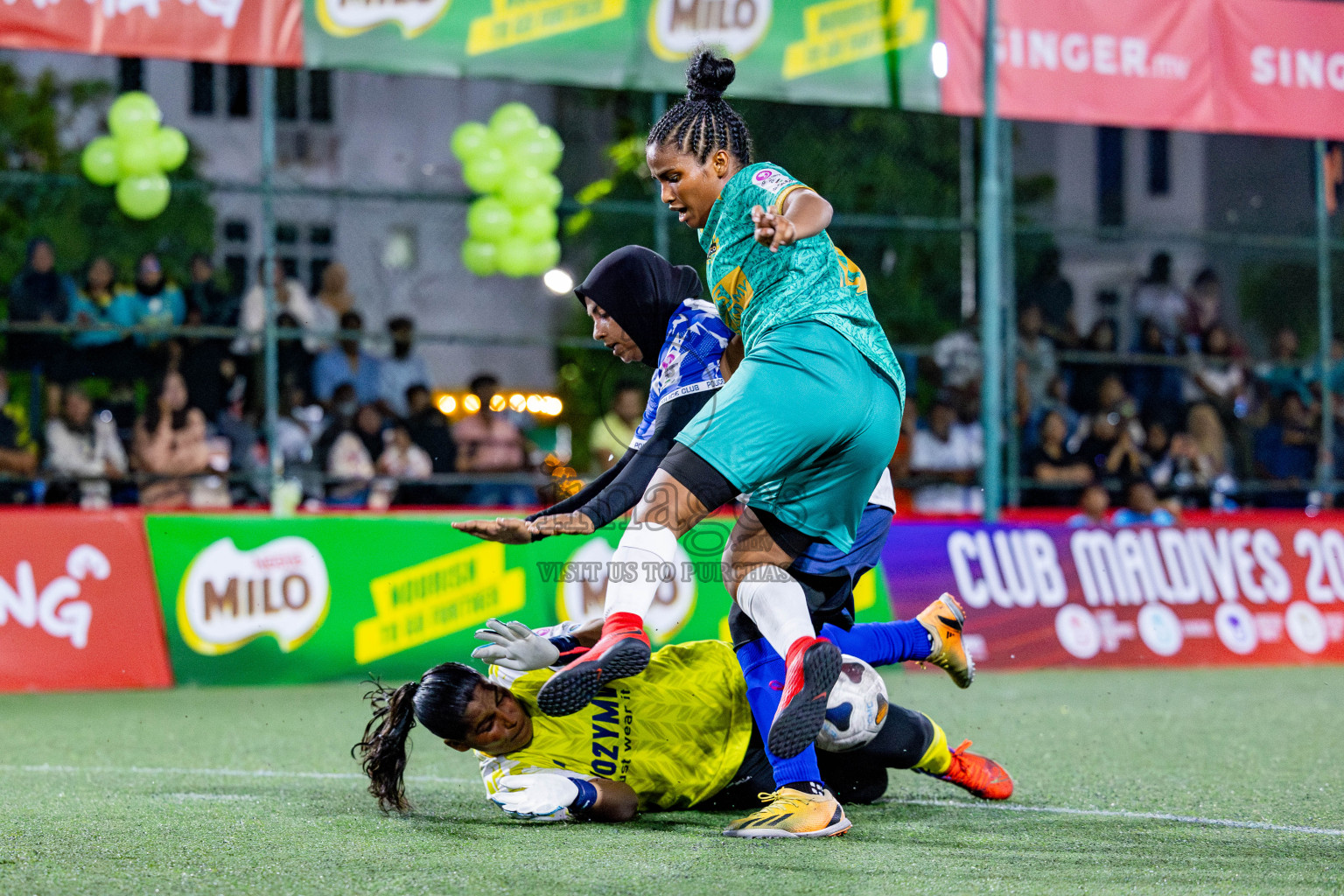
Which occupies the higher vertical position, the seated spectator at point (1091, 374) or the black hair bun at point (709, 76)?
the black hair bun at point (709, 76)

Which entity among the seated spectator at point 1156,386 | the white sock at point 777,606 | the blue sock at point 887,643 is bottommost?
the blue sock at point 887,643

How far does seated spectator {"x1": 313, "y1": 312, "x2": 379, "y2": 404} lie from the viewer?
1220 centimetres

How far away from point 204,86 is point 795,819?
20.4 metres

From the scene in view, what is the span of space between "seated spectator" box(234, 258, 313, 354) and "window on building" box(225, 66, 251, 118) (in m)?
9.70

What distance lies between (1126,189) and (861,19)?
2148 cm

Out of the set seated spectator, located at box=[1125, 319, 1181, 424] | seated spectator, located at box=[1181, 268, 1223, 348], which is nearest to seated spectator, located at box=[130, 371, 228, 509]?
seated spectator, located at box=[1125, 319, 1181, 424]

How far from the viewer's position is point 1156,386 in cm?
1403

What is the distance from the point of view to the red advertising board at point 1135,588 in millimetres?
10617

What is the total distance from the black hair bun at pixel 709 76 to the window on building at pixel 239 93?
18580 mm

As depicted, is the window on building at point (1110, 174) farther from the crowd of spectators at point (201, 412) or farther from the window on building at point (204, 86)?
the crowd of spectators at point (201, 412)

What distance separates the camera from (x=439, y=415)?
12.0 m

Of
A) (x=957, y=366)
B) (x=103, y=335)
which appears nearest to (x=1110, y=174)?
(x=957, y=366)

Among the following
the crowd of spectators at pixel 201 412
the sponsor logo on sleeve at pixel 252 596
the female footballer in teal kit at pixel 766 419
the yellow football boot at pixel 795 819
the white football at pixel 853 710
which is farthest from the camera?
the crowd of spectators at pixel 201 412

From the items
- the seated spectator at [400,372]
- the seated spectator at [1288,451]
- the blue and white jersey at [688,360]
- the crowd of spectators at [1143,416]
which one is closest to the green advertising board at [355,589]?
the seated spectator at [400,372]
